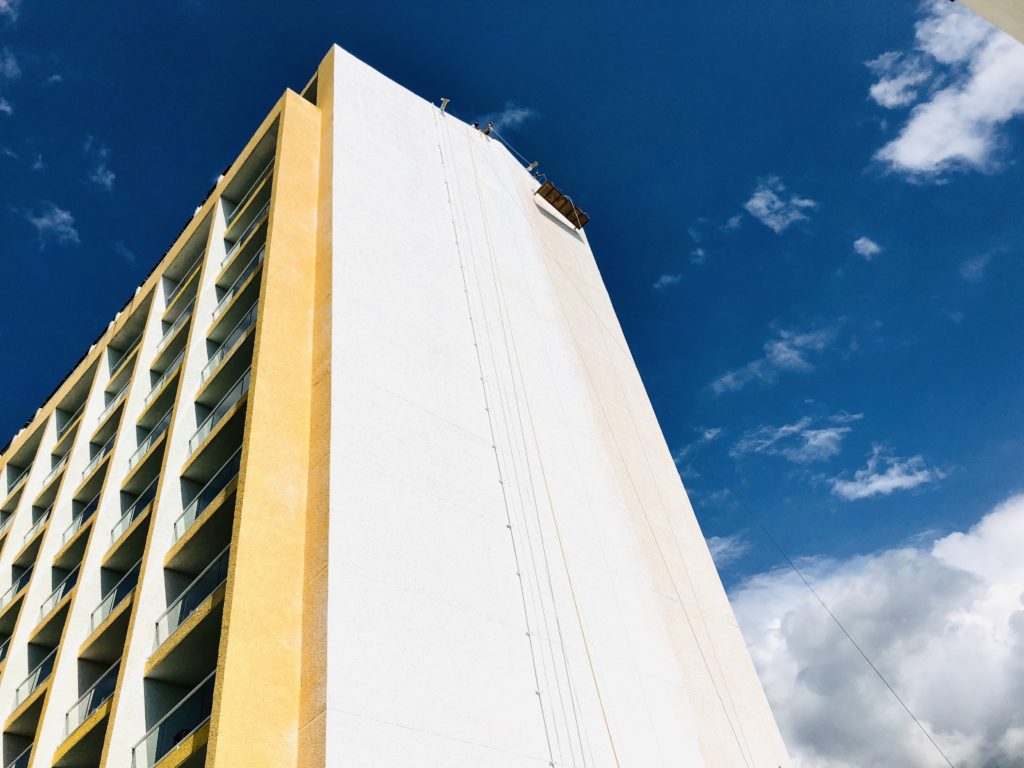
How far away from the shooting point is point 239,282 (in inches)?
974

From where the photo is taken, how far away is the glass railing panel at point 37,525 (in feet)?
94.4

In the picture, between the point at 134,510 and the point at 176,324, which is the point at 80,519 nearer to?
the point at 134,510

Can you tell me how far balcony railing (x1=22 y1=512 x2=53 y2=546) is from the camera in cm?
2877

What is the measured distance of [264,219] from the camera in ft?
80.5

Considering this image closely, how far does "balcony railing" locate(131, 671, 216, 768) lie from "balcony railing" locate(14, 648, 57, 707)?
8893 millimetres

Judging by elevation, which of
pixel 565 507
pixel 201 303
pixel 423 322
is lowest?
pixel 565 507

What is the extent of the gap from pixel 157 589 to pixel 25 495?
19053 mm

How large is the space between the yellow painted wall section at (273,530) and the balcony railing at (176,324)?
27.4ft

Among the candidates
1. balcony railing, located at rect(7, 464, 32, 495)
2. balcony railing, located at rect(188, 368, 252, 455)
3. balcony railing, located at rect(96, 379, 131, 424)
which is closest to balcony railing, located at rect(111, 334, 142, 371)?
balcony railing, located at rect(96, 379, 131, 424)

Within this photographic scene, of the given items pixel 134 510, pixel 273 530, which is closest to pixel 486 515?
pixel 273 530

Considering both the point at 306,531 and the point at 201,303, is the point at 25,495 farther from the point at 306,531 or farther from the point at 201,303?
the point at 306,531

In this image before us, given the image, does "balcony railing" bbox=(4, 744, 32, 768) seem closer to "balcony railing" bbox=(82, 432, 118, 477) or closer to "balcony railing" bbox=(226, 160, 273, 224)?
"balcony railing" bbox=(82, 432, 118, 477)

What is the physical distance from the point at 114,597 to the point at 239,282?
33.8ft

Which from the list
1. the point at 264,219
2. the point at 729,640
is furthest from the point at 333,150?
the point at 729,640
